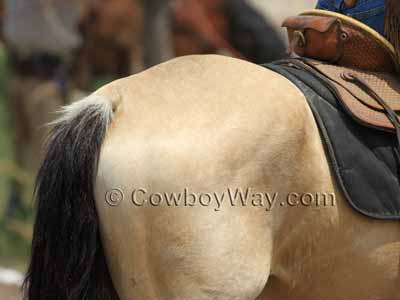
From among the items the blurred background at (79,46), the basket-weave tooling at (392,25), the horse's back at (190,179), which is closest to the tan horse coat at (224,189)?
the horse's back at (190,179)

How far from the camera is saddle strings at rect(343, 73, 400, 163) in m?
2.87

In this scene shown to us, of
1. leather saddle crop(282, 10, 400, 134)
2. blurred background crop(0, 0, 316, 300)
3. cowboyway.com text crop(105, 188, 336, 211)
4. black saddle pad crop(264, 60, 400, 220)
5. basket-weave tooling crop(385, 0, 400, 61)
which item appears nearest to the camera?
cowboyway.com text crop(105, 188, 336, 211)

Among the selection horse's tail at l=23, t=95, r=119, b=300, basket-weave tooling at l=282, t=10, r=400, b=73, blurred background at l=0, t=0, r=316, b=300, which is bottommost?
blurred background at l=0, t=0, r=316, b=300

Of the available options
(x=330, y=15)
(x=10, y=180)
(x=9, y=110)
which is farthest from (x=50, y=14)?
(x=330, y=15)

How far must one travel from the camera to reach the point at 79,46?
880cm

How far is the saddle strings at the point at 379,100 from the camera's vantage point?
287cm

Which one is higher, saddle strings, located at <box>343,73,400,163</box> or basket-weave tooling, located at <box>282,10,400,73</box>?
basket-weave tooling, located at <box>282,10,400,73</box>

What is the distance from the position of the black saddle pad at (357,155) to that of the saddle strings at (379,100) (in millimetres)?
45

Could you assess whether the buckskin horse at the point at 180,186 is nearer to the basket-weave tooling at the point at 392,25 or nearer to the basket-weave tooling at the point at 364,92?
the basket-weave tooling at the point at 364,92

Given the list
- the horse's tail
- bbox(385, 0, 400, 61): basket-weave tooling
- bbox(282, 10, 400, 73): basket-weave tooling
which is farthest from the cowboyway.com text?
bbox(385, 0, 400, 61): basket-weave tooling

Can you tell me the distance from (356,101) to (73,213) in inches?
43.6

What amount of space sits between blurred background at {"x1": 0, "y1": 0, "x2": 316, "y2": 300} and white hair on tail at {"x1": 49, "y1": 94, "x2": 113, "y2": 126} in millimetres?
5886

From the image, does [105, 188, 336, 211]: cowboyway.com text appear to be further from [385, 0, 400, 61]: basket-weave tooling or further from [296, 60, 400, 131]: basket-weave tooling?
[385, 0, 400, 61]: basket-weave tooling

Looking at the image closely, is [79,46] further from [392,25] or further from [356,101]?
[356,101]
